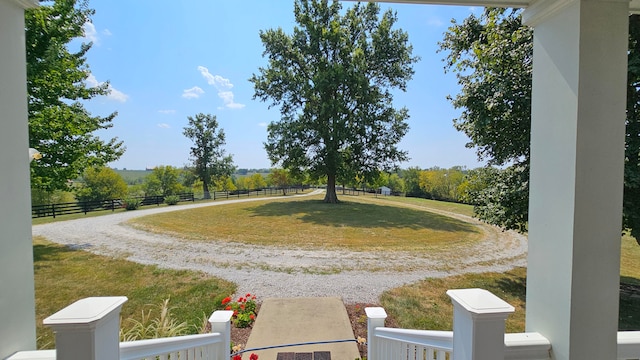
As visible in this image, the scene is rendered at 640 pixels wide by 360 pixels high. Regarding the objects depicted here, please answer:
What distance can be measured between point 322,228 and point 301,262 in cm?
404

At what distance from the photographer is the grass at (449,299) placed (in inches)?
164

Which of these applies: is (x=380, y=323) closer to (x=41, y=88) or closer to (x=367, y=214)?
(x=41, y=88)

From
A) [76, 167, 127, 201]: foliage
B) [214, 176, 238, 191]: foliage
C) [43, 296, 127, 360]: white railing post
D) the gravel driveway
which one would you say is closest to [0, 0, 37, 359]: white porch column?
[43, 296, 127, 360]: white railing post

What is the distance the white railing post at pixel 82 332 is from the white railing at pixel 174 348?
19 cm

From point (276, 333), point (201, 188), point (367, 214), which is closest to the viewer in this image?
point (276, 333)

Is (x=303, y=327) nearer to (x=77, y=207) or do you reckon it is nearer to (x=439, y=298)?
(x=439, y=298)

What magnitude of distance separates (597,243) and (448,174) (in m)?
27.4

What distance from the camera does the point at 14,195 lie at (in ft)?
4.13

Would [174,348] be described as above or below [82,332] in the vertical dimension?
below

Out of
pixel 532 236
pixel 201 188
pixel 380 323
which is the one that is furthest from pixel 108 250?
pixel 201 188

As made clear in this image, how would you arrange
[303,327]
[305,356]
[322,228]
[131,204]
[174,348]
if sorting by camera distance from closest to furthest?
[174,348] < [305,356] < [303,327] < [322,228] < [131,204]

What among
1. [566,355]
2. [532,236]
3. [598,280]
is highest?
[532,236]

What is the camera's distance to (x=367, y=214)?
14117 millimetres

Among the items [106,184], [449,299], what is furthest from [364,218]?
[106,184]
